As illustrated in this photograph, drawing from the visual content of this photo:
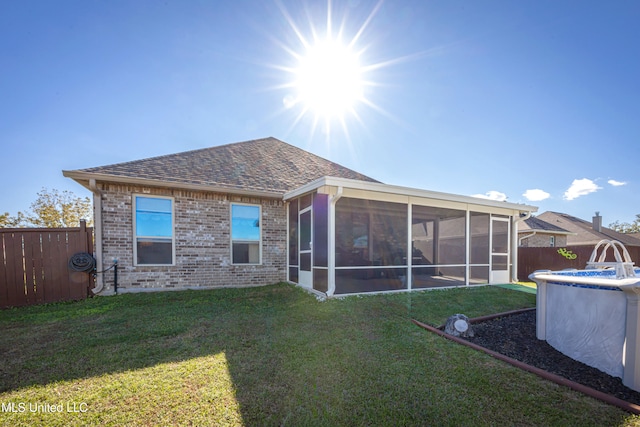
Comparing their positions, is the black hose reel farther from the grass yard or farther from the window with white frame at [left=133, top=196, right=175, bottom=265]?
the grass yard

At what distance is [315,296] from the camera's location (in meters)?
6.46

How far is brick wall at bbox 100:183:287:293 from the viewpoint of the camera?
6.64 m

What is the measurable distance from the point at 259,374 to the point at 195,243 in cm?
505

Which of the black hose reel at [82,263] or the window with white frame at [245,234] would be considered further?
the window with white frame at [245,234]

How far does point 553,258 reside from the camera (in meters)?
12.0

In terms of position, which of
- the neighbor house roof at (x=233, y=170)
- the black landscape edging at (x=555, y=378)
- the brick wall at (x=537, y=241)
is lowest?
the brick wall at (x=537, y=241)

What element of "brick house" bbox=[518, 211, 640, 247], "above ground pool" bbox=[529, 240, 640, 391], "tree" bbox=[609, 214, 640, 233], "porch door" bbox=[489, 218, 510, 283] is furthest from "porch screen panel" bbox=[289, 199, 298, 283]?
"tree" bbox=[609, 214, 640, 233]

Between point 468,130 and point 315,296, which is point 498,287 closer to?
point 468,130

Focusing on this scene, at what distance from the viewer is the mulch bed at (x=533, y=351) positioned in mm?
3102

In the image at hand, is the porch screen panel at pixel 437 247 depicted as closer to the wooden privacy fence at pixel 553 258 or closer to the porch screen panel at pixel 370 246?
the porch screen panel at pixel 370 246

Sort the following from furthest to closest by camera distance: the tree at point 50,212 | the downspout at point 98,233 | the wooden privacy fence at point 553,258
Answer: the tree at point 50,212
the wooden privacy fence at point 553,258
the downspout at point 98,233
